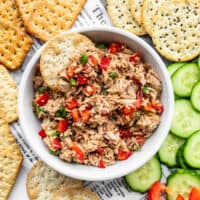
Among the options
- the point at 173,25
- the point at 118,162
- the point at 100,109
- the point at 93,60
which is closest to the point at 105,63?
the point at 93,60

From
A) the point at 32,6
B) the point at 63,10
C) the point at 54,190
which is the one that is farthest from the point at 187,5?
the point at 54,190

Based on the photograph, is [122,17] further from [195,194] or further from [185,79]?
[195,194]

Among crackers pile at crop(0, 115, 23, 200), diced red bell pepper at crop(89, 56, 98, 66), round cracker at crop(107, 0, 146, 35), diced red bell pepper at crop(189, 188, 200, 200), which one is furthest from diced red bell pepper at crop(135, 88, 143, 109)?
crackers pile at crop(0, 115, 23, 200)

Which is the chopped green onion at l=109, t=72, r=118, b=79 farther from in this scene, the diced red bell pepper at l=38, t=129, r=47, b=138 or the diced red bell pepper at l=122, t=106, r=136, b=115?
the diced red bell pepper at l=38, t=129, r=47, b=138

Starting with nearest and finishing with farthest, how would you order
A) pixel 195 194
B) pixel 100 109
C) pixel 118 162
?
1. pixel 100 109
2. pixel 118 162
3. pixel 195 194

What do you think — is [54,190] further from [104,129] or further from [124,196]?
[104,129]

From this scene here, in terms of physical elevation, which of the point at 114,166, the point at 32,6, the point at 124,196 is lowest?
the point at 124,196

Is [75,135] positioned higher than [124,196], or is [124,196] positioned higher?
[75,135]
